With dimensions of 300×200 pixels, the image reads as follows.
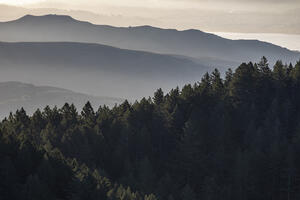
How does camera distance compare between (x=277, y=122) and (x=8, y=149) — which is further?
(x=277, y=122)

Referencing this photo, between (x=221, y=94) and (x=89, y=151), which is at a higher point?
(x=221, y=94)

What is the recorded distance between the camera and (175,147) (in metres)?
86.2

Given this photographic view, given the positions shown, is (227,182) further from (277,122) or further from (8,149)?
(8,149)

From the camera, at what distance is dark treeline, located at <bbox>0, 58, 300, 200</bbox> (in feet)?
182

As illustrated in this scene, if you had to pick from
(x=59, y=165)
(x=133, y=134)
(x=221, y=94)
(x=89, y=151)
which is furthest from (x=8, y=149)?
(x=221, y=94)

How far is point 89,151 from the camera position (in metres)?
76.4

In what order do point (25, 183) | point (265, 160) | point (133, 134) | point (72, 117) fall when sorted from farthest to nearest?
point (72, 117)
point (133, 134)
point (265, 160)
point (25, 183)

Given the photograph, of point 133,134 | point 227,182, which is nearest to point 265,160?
point 227,182

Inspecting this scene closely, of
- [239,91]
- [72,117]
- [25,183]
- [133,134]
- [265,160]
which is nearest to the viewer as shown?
[25,183]

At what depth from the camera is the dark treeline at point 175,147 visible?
55.3 m

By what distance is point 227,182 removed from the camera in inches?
2940

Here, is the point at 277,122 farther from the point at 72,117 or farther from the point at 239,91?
the point at 72,117

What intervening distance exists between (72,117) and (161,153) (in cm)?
1580

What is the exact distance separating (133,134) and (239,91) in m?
22.5
